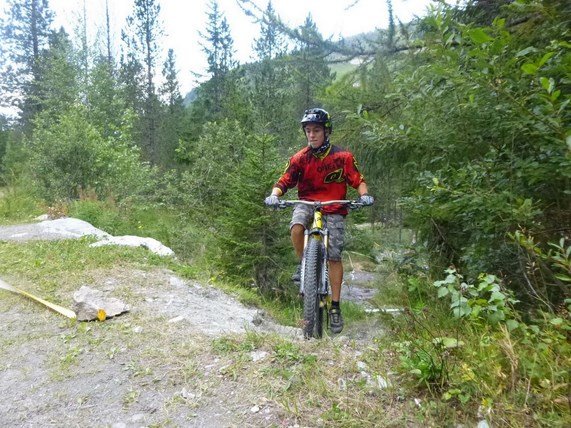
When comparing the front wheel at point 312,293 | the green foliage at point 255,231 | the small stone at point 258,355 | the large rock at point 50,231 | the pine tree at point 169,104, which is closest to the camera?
the small stone at point 258,355

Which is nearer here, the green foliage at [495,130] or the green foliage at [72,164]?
the green foliage at [495,130]

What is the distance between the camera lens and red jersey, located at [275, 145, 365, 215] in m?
4.47

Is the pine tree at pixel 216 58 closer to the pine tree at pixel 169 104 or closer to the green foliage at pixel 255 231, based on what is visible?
the pine tree at pixel 169 104

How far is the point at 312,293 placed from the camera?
12.7ft

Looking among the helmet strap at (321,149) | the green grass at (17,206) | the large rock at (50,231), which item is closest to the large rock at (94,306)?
the helmet strap at (321,149)

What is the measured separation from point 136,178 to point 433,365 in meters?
14.1

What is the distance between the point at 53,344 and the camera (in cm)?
376

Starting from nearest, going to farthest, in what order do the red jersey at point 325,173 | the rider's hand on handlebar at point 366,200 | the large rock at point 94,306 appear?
the rider's hand on handlebar at point 366,200 → the large rock at point 94,306 → the red jersey at point 325,173

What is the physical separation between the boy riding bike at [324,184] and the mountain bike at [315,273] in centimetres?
11

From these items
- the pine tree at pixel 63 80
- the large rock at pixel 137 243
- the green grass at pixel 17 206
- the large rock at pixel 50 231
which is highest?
the pine tree at pixel 63 80

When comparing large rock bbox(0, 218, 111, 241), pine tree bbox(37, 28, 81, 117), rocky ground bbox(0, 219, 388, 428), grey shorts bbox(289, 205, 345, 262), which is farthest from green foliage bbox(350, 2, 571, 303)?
pine tree bbox(37, 28, 81, 117)

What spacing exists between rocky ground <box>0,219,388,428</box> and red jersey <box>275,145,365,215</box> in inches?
57.2

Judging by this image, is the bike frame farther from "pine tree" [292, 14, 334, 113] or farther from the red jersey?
"pine tree" [292, 14, 334, 113]

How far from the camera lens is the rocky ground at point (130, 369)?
2605 mm
